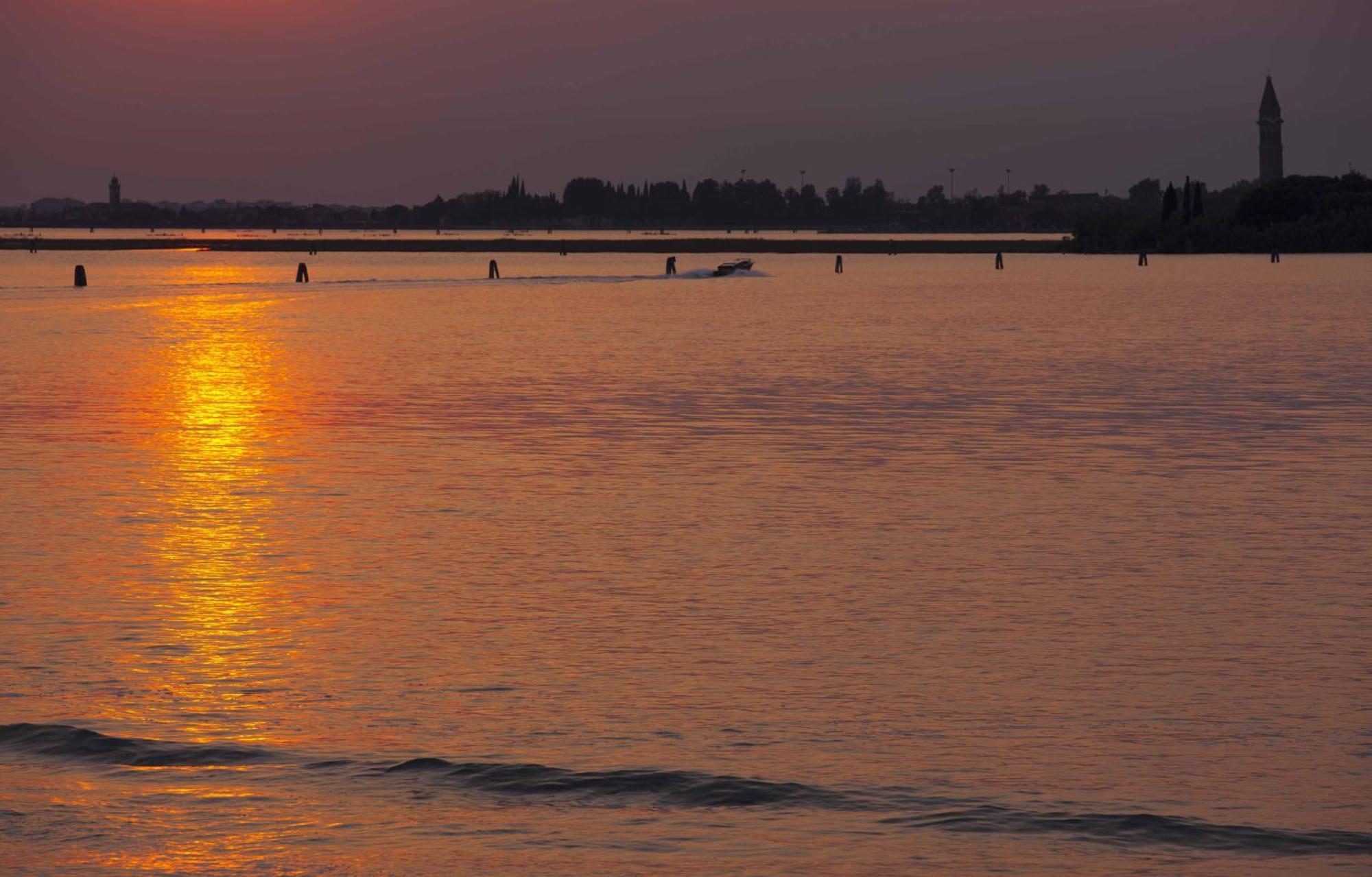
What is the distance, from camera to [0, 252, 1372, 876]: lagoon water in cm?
868

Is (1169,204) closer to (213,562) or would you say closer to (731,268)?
(731,268)

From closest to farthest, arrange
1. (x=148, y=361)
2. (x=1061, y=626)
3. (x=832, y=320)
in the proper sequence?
1. (x=1061, y=626)
2. (x=148, y=361)
3. (x=832, y=320)

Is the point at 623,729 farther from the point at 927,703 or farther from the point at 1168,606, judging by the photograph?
the point at 1168,606

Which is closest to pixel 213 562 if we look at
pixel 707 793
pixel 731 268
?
pixel 707 793

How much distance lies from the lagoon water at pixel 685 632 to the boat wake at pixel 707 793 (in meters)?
0.03

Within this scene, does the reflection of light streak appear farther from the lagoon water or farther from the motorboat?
the motorboat

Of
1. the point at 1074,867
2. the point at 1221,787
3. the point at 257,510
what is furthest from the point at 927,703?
the point at 257,510

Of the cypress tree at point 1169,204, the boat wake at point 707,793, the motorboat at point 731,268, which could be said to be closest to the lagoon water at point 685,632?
the boat wake at point 707,793

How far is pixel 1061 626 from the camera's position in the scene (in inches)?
513

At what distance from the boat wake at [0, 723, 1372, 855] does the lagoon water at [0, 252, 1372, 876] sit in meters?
0.03

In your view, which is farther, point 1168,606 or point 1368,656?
point 1168,606

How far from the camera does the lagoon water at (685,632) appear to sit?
868cm

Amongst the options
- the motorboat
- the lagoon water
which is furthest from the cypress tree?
the lagoon water

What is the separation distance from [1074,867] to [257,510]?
37.8 ft
